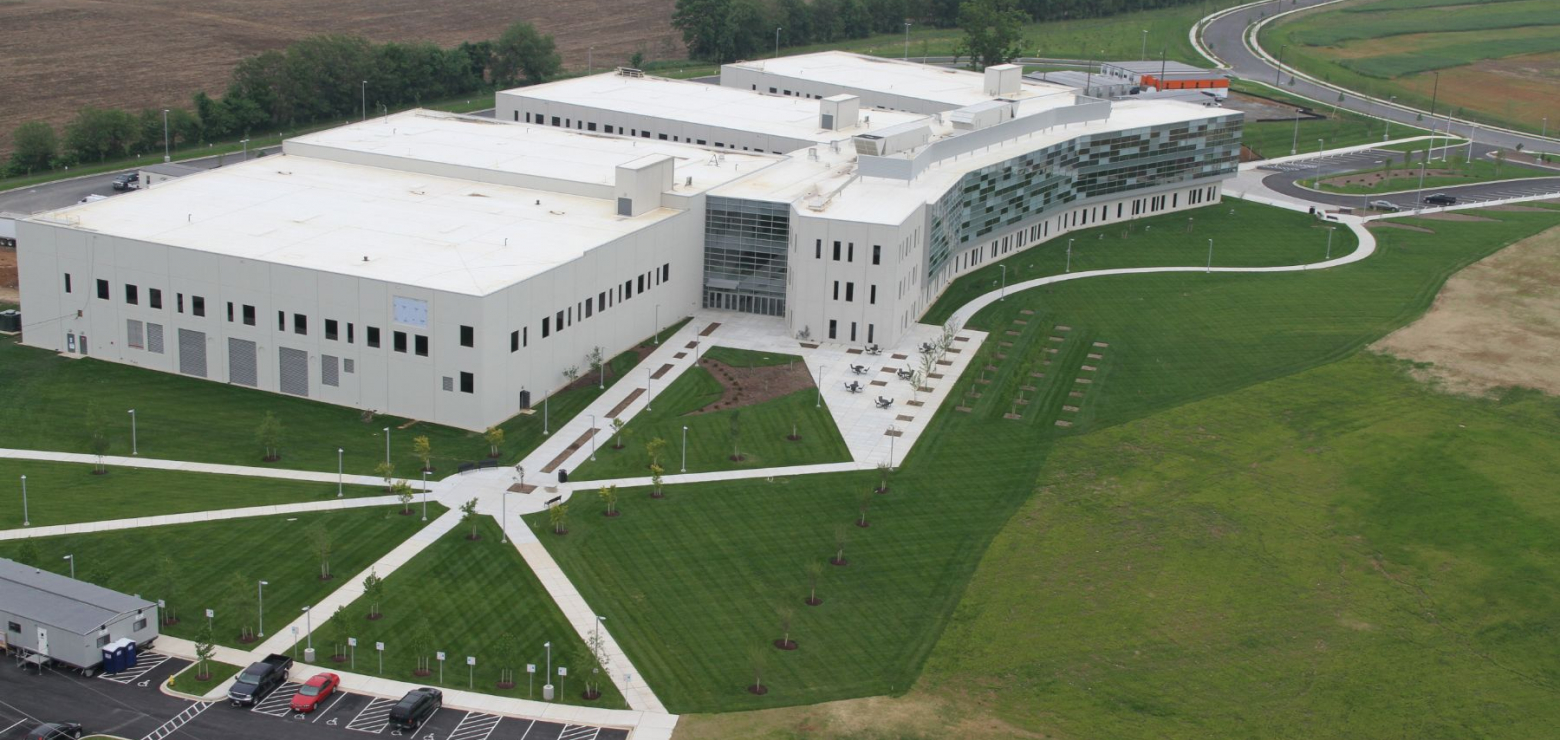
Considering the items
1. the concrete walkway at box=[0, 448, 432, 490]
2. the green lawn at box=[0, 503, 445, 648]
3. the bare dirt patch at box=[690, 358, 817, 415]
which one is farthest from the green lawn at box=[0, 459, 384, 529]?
the bare dirt patch at box=[690, 358, 817, 415]

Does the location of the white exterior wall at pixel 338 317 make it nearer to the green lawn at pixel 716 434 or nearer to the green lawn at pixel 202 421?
the green lawn at pixel 202 421

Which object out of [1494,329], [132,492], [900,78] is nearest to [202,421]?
[132,492]

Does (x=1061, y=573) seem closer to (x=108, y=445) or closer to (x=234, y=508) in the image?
(x=234, y=508)

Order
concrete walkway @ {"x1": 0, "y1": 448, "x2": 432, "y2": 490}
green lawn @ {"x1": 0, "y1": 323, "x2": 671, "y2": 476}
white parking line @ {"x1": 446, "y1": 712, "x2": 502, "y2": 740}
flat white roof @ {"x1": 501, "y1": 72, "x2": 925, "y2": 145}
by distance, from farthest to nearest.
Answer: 1. flat white roof @ {"x1": 501, "y1": 72, "x2": 925, "y2": 145}
2. green lawn @ {"x1": 0, "y1": 323, "x2": 671, "y2": 476}
3. concrete walkway @ {"x1": 0, "y1": 448, "x2": 432, "y2": 490}
4. white parking line @ {"x1": 446, "y1": 712, "x2": 502, "y2": 740}

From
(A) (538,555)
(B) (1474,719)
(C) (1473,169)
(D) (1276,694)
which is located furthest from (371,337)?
(C) (1473,169)

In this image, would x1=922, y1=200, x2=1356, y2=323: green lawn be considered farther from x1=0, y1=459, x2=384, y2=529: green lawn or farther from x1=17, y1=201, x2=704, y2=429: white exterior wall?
x1=0, y1=459, x2=384, y2=529: green lawn

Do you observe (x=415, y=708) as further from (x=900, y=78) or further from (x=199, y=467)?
(x=900, y=78)
